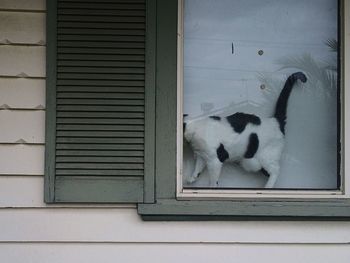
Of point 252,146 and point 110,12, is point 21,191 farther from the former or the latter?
point 252,146

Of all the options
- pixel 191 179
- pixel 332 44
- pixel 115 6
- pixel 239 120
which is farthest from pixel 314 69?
pixel 115 6

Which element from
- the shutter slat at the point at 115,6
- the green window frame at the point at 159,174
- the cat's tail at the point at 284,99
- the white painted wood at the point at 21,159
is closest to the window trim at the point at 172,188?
the green window frame at the point at 159,174

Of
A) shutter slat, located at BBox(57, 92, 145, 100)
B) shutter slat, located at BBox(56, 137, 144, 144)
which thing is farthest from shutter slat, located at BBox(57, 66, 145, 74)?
shutter slat, located at BBox(56, 137, 144, 144)

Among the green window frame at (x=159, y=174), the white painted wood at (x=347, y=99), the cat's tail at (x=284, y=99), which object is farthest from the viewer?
the cat's tail at (x=284, y=99)

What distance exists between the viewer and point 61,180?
313cm

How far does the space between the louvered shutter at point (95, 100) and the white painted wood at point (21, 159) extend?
0.18 ft

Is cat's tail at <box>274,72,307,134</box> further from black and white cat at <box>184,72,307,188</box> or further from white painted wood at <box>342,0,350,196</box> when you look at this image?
white painted wood at <box>342,0,350,196</box>

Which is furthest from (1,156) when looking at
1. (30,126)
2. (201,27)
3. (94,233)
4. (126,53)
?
(201,27)

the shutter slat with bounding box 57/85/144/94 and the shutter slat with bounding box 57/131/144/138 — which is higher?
the shutter slat with bounding box 57/85/144/94

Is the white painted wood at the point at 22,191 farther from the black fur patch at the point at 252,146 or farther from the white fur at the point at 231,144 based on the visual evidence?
the black fur patch at the point at 252,146

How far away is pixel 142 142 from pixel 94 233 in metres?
0.54

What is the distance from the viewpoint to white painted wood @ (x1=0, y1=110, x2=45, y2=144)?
123 inches

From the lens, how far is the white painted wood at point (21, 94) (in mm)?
3141

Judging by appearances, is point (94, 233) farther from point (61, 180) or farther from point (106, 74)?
point (106, 74)
